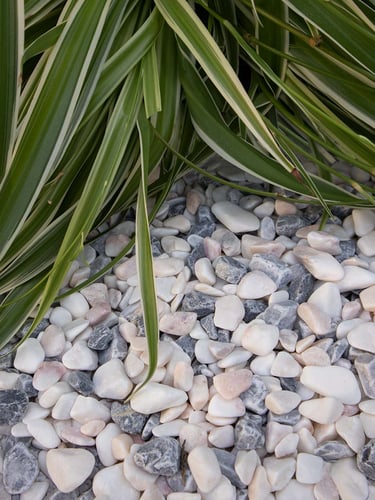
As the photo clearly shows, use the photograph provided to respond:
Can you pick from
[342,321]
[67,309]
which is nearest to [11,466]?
[67,309]

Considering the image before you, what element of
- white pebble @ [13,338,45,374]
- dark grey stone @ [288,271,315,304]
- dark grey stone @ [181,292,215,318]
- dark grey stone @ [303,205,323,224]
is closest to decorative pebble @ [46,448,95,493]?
white pebble @ [13,338,45,374]

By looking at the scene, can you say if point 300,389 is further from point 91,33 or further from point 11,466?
point 91,33

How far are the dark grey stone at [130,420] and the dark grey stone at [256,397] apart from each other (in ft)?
0.39

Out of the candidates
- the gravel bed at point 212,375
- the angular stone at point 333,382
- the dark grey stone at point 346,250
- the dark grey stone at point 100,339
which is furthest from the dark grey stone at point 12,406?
the dark grey stone at point 346,250

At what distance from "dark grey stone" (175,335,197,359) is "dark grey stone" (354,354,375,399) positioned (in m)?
0.20

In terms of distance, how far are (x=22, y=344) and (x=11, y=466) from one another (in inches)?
6.5

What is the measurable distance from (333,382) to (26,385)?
37cm

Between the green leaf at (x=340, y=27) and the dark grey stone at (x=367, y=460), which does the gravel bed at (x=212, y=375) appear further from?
the green leaf at (x=340, y=27)

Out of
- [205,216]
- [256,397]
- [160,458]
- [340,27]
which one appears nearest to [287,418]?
[256,397]

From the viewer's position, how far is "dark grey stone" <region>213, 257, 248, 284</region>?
94cm

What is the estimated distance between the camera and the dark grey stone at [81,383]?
2.77 ft

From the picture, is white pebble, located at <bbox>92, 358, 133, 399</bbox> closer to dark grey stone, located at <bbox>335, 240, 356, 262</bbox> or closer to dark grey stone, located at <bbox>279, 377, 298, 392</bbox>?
dark grey stone, located at <bbox>279, 377, 298, 392</bbox>

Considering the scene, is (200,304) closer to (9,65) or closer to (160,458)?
(160,458)

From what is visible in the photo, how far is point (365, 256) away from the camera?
38.6 inches
